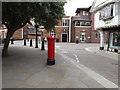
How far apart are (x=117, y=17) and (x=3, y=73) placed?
12.5 meters

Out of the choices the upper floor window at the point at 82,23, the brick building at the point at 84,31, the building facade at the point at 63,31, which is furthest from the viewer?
the building facade at the point at 63,31

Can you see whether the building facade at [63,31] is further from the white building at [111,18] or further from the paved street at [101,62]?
the paved street at [101,62]

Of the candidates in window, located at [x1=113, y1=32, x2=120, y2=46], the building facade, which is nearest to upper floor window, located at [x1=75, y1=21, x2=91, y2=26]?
the building facade

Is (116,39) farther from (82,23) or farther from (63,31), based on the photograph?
(63,31)

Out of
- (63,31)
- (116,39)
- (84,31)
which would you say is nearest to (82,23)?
(84,31)

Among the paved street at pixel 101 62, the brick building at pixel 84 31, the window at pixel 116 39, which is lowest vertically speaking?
the paved street at pixel 101 62

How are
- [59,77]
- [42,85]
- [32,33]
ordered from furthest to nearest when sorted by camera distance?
[32,33] < [59,77] < [42,85]

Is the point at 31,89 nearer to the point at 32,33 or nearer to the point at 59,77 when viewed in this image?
the point at 59,77

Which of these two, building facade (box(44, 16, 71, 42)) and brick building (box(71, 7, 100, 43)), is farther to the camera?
building facade (box(44, 16, 71, 42))

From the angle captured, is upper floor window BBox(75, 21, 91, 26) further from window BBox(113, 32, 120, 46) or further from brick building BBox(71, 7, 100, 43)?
window BBox(113, 32, 120, 46)

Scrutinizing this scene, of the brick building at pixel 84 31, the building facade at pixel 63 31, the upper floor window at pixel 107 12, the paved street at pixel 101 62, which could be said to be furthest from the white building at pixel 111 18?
the building facade at pixel 63 31

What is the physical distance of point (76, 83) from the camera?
16.2 ft

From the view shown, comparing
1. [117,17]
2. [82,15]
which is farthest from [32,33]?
[117,17]

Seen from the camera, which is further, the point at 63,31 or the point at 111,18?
the point at 63,31
